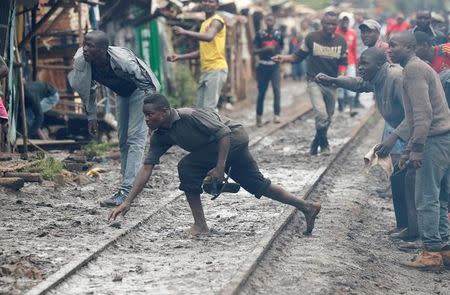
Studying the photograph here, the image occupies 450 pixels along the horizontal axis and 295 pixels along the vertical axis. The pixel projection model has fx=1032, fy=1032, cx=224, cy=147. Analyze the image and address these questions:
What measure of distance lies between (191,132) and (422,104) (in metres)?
1.92

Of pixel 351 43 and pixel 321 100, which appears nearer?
pixel 321 100

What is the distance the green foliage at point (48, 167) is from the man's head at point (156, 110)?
146 inches

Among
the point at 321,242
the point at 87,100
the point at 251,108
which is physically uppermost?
the point at 87,100

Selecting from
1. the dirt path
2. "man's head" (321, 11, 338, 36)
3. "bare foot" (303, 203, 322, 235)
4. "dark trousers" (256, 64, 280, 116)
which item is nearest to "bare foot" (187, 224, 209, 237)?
the dirt path

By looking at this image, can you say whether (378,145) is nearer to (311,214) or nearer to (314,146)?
(311,214)

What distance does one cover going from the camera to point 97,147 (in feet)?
48.6

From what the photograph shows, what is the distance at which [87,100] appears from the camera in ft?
34.9

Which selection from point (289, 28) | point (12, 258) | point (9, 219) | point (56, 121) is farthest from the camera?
point (289, 28)

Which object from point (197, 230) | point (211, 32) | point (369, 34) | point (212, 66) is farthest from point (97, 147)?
point (197, 230)

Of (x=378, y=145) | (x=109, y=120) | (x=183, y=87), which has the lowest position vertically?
(x=183, y=87)

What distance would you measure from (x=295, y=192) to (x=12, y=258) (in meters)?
4.50

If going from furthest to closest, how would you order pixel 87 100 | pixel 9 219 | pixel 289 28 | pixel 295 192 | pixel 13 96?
pixel 289 28
pixel 13 96
pixel 295 192
pixel 87 100
pixel 9 219

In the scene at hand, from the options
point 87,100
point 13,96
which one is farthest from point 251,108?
point 87,100

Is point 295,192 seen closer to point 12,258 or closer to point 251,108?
point 12,258
